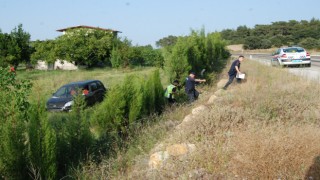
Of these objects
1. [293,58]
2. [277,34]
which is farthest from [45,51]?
[277,34]

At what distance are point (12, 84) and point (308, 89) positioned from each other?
838cm

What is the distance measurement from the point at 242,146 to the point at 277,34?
86310mm

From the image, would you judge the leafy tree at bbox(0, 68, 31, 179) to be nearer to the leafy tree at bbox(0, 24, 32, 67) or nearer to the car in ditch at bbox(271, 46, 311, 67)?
the car in ditch at bbox(271, 46, 311, 67)

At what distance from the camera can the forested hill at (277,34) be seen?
245 ft

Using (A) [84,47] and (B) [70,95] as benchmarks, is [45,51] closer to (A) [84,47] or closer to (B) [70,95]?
(A) [84,47]

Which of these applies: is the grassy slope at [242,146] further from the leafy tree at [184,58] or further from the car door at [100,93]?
the car door at [100,93]

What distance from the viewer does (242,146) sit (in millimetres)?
4926

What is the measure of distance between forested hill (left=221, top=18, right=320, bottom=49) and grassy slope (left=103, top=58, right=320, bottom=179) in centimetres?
5869

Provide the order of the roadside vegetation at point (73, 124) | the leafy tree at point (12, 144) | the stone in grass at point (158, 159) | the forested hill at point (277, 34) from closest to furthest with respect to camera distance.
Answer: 1. the stone in grass at point (158, 159)
2. the leafy tree at point (12, 144)
3. the roadside vegetation at point (73, 124)
4. the forested hill at point (277, 34)

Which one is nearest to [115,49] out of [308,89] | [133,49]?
[133,49]

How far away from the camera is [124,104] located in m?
8.59

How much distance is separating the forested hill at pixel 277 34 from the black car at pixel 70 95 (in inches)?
2084

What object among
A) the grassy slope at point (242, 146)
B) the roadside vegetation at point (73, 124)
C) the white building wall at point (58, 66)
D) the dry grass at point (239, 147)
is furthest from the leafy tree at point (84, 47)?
the grassy slope at point (242, 146)

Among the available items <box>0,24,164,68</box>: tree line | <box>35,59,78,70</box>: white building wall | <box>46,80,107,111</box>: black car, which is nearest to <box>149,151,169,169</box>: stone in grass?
<box>46,80,107,111</box>: black car
